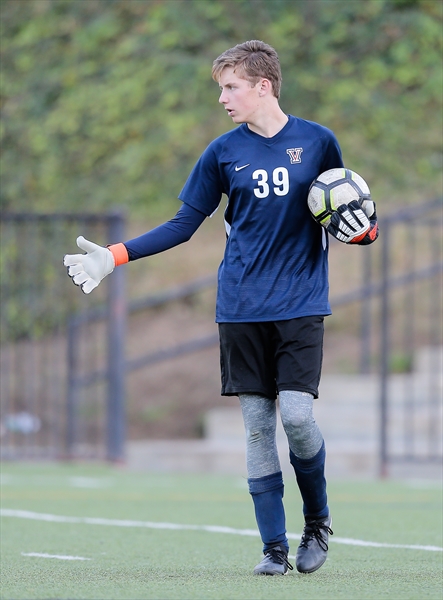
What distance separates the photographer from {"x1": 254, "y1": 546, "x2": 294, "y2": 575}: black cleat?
4.82m

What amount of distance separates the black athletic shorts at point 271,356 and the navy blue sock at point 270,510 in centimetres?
34

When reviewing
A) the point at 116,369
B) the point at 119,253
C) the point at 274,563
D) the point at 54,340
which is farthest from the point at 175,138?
the point at 274,563

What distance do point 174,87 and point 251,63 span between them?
10037 mm

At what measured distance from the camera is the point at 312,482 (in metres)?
4.94

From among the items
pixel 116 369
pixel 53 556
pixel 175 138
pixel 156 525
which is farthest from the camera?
pixel 175 138

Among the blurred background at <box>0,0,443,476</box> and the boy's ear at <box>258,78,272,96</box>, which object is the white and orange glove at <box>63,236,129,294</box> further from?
the blurred background at <box>0,0,443,476</box>

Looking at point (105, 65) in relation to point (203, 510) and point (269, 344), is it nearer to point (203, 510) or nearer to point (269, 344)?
point (203, 510)

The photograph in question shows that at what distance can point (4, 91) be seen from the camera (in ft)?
53.8

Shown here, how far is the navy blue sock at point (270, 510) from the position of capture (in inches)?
193

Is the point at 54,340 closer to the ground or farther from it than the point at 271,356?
closer to the ground

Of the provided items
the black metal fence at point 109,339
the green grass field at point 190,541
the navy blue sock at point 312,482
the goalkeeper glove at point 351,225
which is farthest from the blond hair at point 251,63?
the black metal fence at point 109,339

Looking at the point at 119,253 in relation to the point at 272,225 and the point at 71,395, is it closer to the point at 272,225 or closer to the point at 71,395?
the point at 272,225

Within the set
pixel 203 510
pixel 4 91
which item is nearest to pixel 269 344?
pixel 203 510

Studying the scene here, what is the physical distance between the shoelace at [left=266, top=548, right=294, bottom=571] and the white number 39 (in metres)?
1.35
